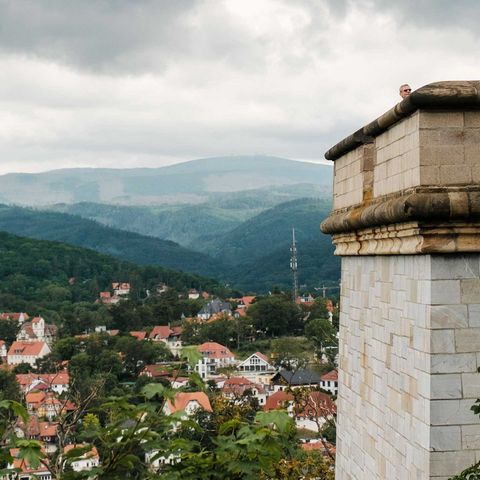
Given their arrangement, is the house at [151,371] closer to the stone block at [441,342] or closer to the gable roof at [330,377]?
the gable roof at [330,377]

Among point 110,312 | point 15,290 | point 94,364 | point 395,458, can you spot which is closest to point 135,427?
point 395,458

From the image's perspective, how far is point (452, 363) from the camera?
533 cm

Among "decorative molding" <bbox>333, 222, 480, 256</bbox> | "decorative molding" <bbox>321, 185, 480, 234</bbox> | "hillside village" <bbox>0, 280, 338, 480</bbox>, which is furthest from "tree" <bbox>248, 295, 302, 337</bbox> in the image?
"decorative molding" <bbox>321, 185, 480, 234</bbox>

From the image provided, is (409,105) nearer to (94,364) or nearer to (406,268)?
(406,268)

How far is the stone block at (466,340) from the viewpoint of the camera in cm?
534

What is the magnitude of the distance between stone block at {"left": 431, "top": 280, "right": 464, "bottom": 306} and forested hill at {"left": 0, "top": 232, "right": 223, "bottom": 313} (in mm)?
125664

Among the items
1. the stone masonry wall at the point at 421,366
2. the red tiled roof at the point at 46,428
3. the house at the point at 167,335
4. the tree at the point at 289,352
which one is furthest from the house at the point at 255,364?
the stone masonry wall at the point at 421,366

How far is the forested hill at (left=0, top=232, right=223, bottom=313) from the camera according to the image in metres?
139

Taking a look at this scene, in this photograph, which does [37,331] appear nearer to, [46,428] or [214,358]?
[214,358]

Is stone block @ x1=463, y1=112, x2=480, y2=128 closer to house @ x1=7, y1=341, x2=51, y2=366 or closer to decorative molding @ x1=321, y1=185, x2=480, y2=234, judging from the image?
decorative molding @ x1=321, y1=185, x2=480, y2=234

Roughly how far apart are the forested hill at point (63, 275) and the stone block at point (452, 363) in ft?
412

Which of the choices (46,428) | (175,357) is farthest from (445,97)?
(175,357)

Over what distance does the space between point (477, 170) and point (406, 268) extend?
89cm

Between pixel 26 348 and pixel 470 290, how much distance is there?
95.3 metres
